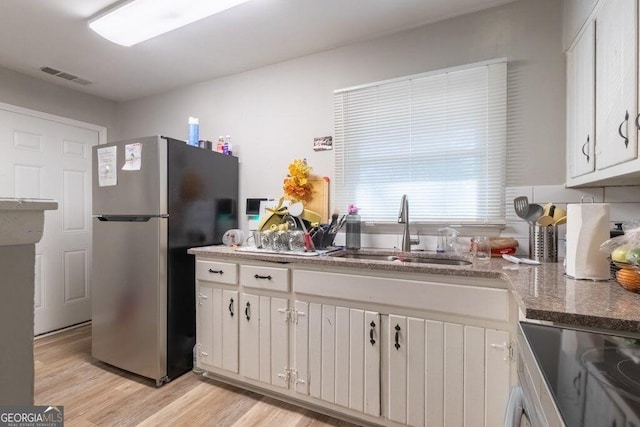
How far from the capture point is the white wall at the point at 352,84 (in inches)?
69.1

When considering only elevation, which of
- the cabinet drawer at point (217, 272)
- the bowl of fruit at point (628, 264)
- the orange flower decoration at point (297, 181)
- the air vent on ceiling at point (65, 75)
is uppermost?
the air vent on ceiling at point (65, 75)

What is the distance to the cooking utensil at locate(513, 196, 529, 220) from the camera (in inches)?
65.6

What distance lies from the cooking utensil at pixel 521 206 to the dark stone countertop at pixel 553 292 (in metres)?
0.27

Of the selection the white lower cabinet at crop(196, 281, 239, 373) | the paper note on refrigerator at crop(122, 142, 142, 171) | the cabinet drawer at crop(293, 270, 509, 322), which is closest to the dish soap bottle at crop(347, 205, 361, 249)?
the cabinet drawer at crop(293, 270, 509, 322)

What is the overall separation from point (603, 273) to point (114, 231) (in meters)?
2.69

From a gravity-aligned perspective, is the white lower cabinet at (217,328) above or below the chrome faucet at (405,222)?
below

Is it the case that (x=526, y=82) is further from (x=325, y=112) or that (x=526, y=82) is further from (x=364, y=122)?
(x=325, y=112)

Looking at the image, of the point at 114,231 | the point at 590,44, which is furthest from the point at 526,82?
the point at 114,231

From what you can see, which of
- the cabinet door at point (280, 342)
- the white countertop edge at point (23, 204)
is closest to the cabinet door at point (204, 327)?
the cabinet door at point (280, 342)

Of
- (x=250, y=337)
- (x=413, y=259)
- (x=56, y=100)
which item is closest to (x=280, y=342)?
(x=250, y=337)

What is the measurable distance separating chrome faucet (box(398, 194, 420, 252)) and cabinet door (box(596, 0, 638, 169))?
3.01 feet

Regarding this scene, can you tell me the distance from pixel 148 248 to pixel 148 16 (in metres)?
1.39

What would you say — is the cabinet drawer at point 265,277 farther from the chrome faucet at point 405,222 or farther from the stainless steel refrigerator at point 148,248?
the chrome faucet at point 405,222

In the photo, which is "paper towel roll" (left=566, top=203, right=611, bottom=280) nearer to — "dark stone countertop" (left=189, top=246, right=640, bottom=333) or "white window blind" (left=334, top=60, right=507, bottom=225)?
"dark stone countertop" (left=189, top=246, right=640, bottom=333)
